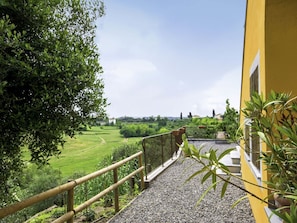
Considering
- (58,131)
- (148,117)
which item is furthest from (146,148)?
(148,117)

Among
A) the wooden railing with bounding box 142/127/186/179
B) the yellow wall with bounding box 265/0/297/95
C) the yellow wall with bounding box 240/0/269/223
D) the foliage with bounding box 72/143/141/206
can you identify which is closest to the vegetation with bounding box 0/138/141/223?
the foliage with bounding box 72/143/141/206

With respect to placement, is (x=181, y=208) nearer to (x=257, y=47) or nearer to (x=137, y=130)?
(x=257, y=47)

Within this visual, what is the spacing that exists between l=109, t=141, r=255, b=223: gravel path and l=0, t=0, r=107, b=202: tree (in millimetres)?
1895

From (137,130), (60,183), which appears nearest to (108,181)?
(60,183)

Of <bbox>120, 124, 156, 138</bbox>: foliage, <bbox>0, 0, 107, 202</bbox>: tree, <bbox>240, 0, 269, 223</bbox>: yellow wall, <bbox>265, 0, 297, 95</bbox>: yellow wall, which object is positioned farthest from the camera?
<bbox>120, 124, 156, 138</bbox>: foliage

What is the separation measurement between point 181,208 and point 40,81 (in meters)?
3.99

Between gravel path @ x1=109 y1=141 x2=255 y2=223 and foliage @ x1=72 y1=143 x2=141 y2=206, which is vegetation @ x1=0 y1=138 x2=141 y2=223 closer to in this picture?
foliage @ x1=72 y1=143 x2=141 y2=206

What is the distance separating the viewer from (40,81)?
298 centimetres

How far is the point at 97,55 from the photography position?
401 centimetres

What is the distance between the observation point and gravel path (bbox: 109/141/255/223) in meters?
5.04

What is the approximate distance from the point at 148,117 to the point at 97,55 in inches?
555

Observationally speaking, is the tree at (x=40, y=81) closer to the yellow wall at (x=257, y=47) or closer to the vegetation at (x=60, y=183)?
the vegetation at (x=60, y=183)

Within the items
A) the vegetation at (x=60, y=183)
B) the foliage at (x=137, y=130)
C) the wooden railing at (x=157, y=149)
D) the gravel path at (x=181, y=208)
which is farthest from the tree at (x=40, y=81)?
the foliage at (x=137, y=130)

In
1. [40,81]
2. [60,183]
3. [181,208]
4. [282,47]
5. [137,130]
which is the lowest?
[60,183]
